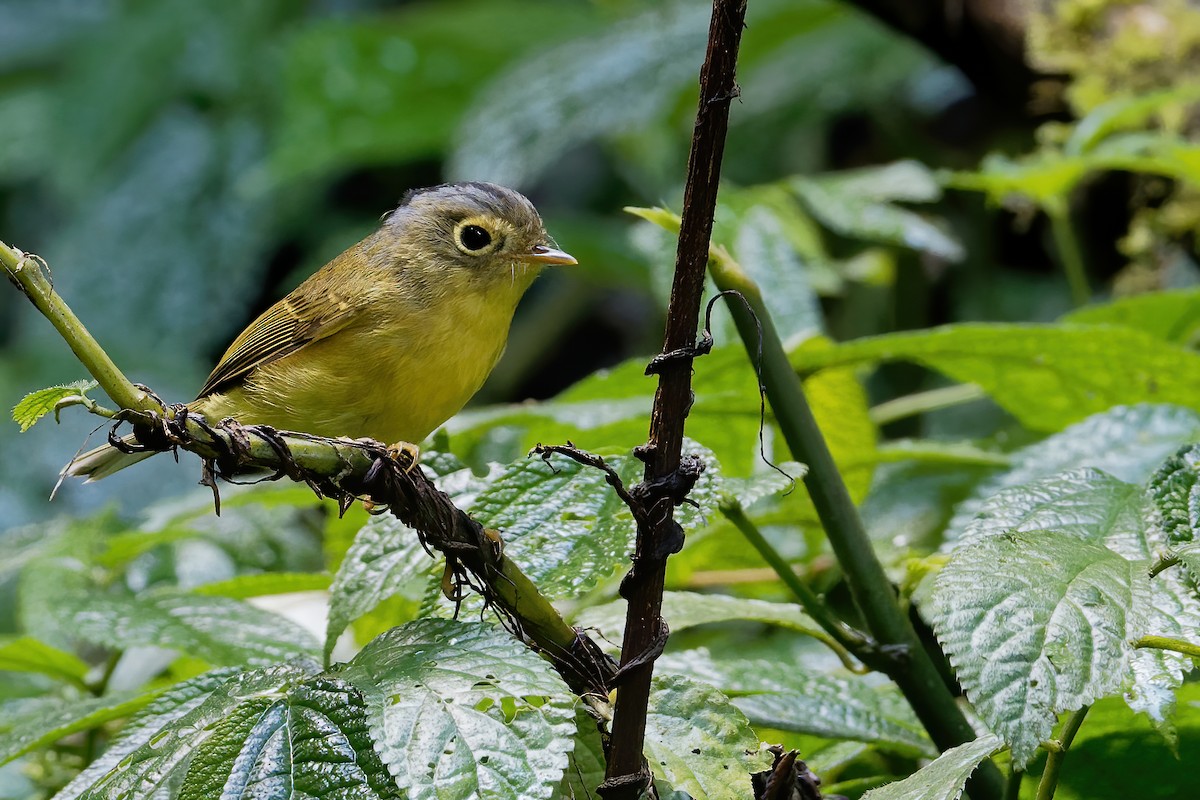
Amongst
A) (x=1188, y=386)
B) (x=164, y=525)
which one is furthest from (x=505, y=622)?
(x=164, y=525)

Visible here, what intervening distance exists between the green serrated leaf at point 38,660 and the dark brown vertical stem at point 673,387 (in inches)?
39.4

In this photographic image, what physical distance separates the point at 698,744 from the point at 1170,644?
1.25 ft

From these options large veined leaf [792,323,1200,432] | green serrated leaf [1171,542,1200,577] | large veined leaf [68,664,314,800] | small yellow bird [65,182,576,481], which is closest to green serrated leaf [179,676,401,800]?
large veined leaf [68,664,314,800]

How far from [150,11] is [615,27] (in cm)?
207

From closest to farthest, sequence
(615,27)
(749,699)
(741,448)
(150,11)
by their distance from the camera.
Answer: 1. (749,699)
2. (741,448)
3. (615,27)
4. (150,11)

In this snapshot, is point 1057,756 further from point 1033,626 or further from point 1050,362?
point 1050,362

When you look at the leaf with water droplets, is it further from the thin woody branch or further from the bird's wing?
the bird's wing

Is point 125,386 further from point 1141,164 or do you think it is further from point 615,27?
point 615,27

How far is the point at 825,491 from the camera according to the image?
1253 millimetres

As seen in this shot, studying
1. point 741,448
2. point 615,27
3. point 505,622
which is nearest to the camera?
point 505,622

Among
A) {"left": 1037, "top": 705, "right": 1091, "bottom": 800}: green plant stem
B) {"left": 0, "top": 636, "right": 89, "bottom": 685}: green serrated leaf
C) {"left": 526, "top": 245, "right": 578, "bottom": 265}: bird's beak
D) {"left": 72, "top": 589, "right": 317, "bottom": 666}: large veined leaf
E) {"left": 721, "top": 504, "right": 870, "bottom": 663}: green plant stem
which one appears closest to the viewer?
{"left": 1037, "top": 705, "right": 1091, "bottom": 800}: green plant stem

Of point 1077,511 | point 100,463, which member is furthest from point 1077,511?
point 100,463

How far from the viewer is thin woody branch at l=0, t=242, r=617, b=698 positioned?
802 mm

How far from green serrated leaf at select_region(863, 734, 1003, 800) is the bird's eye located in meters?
1.18
